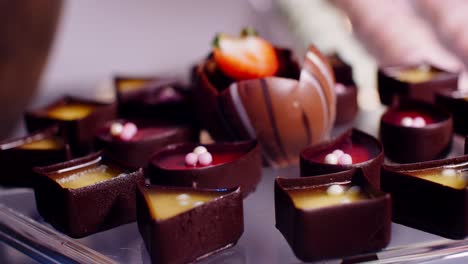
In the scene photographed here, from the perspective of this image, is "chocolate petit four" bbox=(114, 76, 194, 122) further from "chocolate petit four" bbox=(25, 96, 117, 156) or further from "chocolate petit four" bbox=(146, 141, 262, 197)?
"chocolate petit four" bbox=(146, 141, 262, 197)

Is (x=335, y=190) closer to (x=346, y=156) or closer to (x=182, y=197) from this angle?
(x=346, y=156)

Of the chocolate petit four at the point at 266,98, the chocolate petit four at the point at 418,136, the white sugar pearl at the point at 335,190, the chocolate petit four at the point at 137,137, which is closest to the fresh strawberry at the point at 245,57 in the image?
the chocolate petit four at the point at 266,98

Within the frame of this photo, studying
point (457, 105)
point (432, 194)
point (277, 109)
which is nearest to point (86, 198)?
point (277, 109)

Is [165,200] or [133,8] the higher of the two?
[133,8]

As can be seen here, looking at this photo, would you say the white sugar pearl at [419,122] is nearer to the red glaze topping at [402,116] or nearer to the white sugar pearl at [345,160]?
the red glaze topping at [402,116]

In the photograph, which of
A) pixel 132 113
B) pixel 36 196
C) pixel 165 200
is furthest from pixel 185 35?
pixel 165 200

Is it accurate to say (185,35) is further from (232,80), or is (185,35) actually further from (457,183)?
(457,183)
